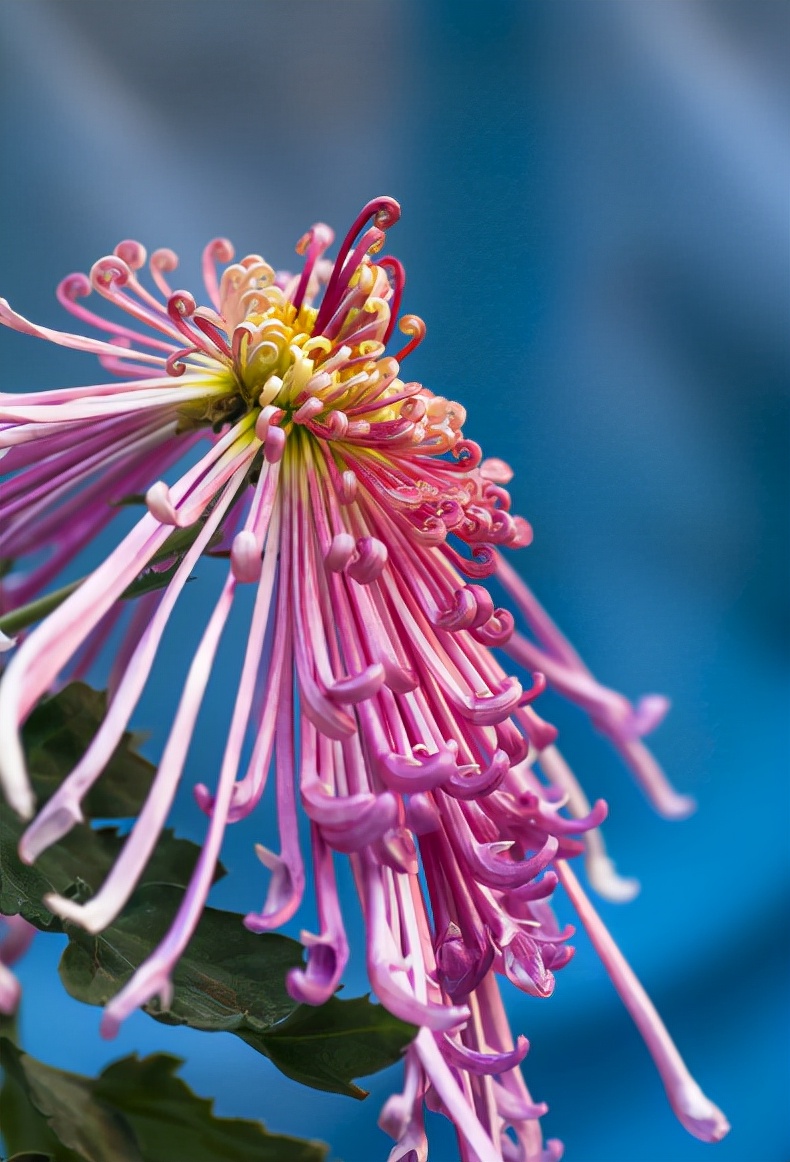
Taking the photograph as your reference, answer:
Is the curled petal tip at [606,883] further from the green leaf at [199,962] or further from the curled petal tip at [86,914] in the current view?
the curled petal tip at [86,914]

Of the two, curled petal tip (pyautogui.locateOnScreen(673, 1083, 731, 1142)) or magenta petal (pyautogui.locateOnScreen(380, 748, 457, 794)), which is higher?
magenta petal (pyautogui.locateOnScreen(380, 748, 457, 794))

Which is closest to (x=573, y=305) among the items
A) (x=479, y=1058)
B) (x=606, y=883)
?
(x=606, y=883)

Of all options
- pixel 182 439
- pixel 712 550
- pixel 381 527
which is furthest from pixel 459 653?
pixel 712 550

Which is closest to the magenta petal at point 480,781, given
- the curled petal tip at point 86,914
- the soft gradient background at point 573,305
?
the curled petal tip at point 86,914

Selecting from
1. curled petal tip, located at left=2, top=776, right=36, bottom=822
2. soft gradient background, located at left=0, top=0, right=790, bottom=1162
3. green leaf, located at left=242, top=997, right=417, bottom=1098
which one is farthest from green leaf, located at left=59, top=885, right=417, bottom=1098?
soft gradient background, located at left=0, top=0, right=790, bottom=1162

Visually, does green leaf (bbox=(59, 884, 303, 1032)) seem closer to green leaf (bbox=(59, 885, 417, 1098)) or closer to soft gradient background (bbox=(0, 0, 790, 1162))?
green leaf (bbox=(59, 885, 417, 1098))

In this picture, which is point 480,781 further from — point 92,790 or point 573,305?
point 573,305
